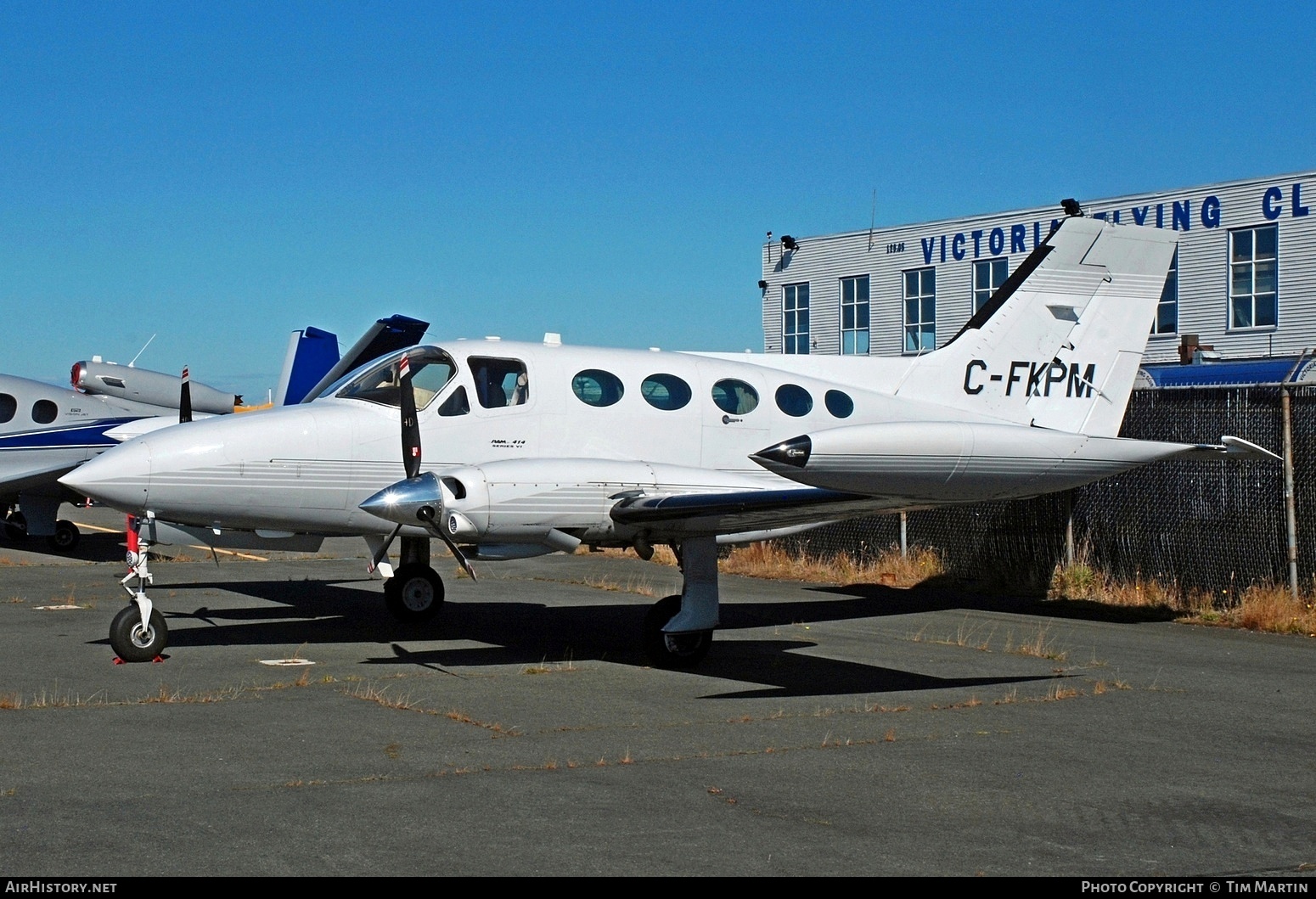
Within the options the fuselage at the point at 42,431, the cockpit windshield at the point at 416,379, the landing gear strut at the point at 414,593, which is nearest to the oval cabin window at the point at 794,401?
the cockpit windshield at the point at 416,379

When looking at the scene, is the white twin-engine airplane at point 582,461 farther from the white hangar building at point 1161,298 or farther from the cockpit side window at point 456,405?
the white hangar building at point 1161,298

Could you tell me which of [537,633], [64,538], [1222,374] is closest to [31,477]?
[64,538]

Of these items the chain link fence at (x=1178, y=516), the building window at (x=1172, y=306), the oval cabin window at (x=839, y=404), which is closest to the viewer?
the oval cabin window at (x=839, y=404)

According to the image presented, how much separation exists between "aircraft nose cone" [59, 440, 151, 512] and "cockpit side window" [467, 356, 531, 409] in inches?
116

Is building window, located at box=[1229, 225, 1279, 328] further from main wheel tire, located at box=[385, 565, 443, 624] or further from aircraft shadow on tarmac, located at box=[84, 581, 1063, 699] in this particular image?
main wheel tire, located at box=[385, 565, 443, 624]

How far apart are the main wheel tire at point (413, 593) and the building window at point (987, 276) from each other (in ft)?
102

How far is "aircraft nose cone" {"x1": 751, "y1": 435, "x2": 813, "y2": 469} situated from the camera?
9.19 m

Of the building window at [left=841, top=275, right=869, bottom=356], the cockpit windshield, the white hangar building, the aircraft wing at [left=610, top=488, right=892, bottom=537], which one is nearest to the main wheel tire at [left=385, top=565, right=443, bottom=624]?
the cockpit windshield

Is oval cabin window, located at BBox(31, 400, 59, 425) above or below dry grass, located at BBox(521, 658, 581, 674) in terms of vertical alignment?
above

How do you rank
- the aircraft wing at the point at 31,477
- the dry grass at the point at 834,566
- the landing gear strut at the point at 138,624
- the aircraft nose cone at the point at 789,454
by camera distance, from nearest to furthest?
the aircraft nose cone at the point at 789,454
the landing gear strut at the point at 138,624
the dry grass at the point at 834,566
the aircraft wing at the point at 31,477

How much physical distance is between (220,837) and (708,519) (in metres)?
5.94

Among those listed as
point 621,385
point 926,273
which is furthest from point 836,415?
point 926,273

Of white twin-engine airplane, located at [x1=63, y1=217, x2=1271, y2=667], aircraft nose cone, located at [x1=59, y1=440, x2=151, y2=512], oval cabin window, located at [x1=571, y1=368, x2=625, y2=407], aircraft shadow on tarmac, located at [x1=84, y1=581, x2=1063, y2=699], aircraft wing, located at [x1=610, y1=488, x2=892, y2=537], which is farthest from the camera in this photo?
oval cabin window, located at [x1=571, y1=368, x2=625, y2=407]

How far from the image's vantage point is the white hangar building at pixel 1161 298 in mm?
36562
